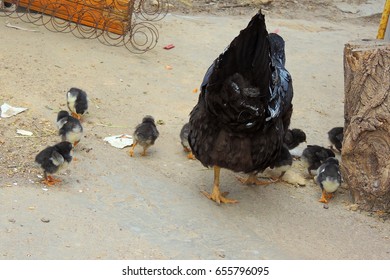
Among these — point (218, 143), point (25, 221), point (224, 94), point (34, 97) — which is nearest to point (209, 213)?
point (218, 143)

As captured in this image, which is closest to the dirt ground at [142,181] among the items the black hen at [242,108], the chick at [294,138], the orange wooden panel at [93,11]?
the chick at [294,138]

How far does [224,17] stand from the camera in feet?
42.4

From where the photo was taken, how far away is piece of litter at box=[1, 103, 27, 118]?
7141 millimetres

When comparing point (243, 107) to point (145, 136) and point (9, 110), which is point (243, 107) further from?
point (9, 110)

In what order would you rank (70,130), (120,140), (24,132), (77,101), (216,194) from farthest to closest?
(77,101) < (120,140) < (24,132) < (70,130) < (216,194)

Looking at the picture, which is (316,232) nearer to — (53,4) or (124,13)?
(124,13)

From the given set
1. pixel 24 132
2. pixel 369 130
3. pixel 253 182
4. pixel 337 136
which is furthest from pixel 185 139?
pixel 369 130

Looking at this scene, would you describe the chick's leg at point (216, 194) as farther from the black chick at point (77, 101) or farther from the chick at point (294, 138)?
the black chick at point (77, 101)

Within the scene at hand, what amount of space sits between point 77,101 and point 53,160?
63.3 inches

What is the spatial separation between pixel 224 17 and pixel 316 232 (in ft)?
25.7

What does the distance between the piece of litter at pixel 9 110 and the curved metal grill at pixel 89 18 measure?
2.93 metres

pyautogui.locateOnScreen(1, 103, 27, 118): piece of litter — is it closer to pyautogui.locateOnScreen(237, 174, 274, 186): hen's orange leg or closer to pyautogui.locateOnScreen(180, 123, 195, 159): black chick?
pyautogui.locateOnScreen(180, 123, 195, 159): black chick

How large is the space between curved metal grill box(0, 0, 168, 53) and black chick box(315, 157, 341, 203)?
436 centimetres

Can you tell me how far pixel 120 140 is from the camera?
7156mm
